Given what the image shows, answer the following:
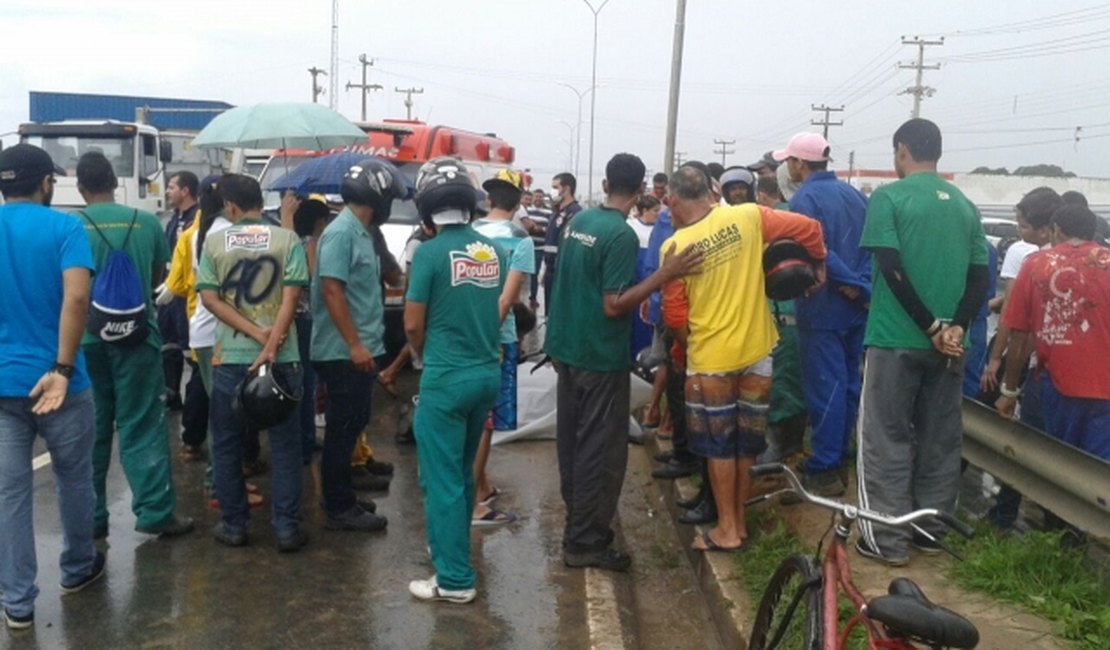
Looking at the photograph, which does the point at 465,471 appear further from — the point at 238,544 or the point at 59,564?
the point at 59,564

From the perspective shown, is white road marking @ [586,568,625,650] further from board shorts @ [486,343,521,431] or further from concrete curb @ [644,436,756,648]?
board shorts @ [486,343,521,431]

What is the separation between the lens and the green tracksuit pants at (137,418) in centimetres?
566

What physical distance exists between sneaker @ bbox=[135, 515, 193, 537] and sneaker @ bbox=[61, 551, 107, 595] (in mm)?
472

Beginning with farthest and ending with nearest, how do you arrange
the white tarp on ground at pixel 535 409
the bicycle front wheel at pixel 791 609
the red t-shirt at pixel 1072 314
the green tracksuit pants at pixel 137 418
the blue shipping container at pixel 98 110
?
1. the blue shipping container at pixel 98 110
2. the white tarp on ground at pixel 535 409
3. the green tracksuit pants at pixel 137 418
4. the red t-shirt at pixel 1072 314
5. the bicycle front wheel at pixel 791 609

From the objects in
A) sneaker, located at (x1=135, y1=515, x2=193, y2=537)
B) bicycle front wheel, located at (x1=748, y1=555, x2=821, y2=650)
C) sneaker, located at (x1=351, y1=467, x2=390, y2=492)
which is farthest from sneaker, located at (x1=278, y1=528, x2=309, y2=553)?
bicycle front wheel, located at (x1=748, y1=555, x2=821, y2=650)

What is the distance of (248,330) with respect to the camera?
Answer: 5.43 m

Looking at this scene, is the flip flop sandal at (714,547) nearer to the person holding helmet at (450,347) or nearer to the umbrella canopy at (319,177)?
the person holding helmet at (450,347)

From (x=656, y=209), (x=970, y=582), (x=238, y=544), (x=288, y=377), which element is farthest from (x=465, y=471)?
(x=656, y=209)

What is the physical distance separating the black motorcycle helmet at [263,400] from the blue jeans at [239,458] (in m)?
0.11

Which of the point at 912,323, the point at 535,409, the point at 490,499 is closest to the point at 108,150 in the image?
the point at 535,409

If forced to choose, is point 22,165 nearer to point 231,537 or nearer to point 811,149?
point 231,537

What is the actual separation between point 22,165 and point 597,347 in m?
2.80

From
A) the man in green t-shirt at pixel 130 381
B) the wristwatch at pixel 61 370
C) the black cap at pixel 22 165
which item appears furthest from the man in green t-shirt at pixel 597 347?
the black cap at pixel 22 165

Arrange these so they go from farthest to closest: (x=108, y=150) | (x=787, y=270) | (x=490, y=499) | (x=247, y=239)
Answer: (x=108, y=150) < (x=490, y=499) < (x=247, y=239) < (x=787, y=270)
